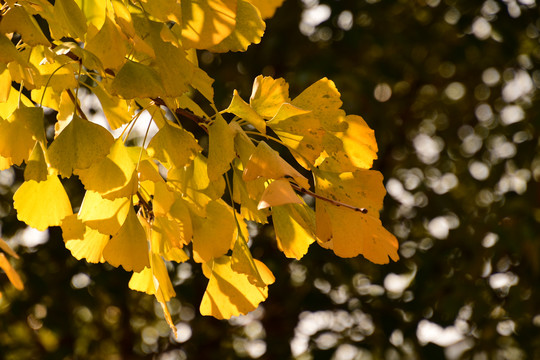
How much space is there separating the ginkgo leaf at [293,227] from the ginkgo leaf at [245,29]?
15 cm

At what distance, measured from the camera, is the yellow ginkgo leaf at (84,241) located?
659 mm

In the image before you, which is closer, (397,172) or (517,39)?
(517,39)

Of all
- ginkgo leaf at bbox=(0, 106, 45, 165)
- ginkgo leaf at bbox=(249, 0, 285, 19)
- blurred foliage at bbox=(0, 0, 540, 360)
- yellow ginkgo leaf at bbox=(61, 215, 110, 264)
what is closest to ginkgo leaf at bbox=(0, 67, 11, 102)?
ginkgo leaf at bbox=(0, 106, 45, 165)

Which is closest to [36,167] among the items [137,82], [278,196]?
[137,82]

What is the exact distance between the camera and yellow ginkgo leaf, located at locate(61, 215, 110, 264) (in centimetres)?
66

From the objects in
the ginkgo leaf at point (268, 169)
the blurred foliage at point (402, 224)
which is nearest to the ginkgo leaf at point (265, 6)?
the ginkgo leaf at point (268, 169)

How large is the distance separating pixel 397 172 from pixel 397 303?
1.77 ft

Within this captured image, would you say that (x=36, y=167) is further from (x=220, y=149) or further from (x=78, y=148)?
(x=220, y=149)

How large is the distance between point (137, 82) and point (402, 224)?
1.93 metres

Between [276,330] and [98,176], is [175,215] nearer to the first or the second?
[98,176]

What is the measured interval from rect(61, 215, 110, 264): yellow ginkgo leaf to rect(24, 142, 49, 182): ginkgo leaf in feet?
0.20

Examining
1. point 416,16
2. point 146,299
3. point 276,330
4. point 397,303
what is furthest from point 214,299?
point 146,299

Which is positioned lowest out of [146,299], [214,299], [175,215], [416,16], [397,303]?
[146,299]

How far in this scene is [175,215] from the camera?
0.62 metres
